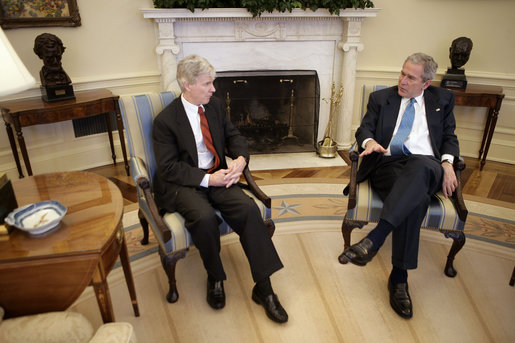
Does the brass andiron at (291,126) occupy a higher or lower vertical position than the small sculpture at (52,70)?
lower

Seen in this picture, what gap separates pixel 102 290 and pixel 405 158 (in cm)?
188

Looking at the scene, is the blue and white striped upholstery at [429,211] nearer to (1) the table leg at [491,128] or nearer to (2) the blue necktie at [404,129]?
(2) the blue necktie at [404,129]

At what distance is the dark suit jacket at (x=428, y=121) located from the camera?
2357mm

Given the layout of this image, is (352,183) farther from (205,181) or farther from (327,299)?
(205,181)

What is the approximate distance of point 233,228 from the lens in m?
2.06

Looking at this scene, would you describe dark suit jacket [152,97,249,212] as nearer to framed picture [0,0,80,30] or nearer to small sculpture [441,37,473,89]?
framed picture [0,0,80,30]

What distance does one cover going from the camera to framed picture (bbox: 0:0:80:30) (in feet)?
10.4

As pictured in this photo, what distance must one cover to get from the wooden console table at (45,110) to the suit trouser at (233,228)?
1.72m

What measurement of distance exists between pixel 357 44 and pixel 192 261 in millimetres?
2835

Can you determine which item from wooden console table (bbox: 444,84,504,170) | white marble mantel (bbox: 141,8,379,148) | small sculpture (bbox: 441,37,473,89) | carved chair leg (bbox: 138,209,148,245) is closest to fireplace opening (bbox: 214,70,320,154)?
white marble mantel (bbox: 141,8,379,148)

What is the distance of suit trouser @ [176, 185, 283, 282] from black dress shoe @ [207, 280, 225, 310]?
58 mm

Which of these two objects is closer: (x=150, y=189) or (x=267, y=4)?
(x=150, y=189)

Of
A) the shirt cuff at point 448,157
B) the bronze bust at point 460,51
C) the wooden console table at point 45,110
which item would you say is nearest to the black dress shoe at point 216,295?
the shirt cuff at point 448,157

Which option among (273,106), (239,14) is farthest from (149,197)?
(273,106)
